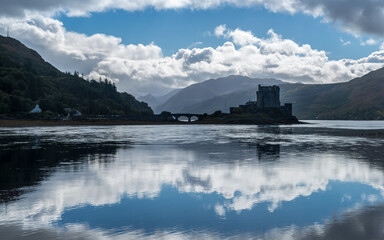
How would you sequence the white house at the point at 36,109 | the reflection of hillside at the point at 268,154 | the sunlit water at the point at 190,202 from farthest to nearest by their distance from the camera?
the white house at the point at 36,109 → the reflection of hillside at the point at 268,154 → the sunlit water at the point at 190,202

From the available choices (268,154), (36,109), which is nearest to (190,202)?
(268,154)

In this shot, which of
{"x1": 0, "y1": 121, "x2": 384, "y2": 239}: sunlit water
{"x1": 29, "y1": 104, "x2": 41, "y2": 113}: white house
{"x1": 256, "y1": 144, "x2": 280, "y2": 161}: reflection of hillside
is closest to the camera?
{"x1": 0, "y1": 121, "x2": 384, "y2": 239}: sunlit water

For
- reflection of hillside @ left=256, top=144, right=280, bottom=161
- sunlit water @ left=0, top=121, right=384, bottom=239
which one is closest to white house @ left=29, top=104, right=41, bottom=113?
reflection of hillside @ left=256, top=144, right=280, bottom=161

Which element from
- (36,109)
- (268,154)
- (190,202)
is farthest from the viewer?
(36,109)

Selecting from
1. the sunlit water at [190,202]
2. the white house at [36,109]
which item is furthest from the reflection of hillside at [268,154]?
the white house at [36,109]

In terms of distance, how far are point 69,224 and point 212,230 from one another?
542cm

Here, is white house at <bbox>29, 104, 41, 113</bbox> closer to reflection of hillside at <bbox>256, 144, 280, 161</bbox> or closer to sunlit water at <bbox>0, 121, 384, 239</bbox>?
reflection of hillside at <bbox>256, 144, 280, 161</bbox>

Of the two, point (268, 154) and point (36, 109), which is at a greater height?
point (36, 109)

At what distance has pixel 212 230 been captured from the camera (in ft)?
39.8

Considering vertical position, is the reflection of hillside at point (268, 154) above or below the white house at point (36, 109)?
below

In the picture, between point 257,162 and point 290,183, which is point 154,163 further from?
point 290,183

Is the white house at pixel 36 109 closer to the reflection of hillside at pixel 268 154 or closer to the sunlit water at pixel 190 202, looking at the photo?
the reflection of hillside at pixel 268 154

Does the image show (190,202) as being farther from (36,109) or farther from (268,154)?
(36,109)

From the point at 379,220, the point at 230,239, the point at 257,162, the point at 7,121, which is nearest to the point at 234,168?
the point at 257,162
